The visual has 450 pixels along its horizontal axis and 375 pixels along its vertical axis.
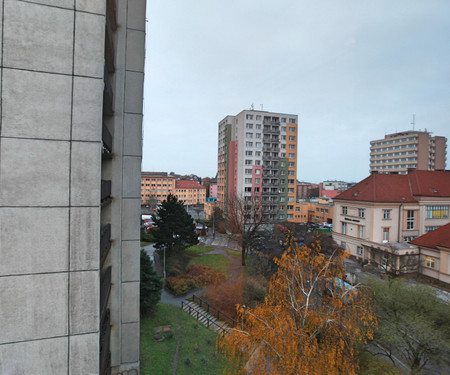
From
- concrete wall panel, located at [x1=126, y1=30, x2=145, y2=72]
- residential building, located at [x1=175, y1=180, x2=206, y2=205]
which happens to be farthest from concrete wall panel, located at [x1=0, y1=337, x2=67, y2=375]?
residential building, located at [x1=175, y1=180, x2=206, y2=205]

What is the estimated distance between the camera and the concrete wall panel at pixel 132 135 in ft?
27.5

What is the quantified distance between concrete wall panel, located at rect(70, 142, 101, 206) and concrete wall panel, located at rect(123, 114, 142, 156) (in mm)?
3931

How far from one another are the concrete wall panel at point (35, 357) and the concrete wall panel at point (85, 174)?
2.46 metres

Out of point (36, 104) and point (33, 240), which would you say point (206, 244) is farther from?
point (36, 104)

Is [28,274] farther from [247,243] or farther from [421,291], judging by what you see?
[247,243]

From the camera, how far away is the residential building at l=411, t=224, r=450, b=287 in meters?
21.5

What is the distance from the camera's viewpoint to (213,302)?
53.3ft

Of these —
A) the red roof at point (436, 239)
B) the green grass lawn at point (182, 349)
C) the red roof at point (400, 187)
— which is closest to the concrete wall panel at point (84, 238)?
the green grass lawn at point (182, 349)

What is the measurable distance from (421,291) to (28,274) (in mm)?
Answer: 13649

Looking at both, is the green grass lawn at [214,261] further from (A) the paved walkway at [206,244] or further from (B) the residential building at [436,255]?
(B) the residential building at [436,255]

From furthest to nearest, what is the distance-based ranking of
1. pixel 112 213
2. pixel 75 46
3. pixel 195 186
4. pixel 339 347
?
pixel 195 186, pixel 112 213, pixel 339 347, pixel 75 46

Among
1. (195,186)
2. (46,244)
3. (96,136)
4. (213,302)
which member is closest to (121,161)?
(96,136)

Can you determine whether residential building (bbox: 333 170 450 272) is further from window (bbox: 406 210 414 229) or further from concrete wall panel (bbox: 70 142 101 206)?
concrete wall panel (bbox: 70 142 101 206)

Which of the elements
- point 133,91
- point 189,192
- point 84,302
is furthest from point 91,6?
point 189,192
